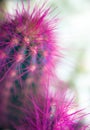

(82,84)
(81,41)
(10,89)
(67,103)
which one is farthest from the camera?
(81,41)

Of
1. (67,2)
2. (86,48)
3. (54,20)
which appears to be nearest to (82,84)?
(86,48)

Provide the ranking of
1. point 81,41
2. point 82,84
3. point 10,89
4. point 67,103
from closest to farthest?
point 67,103, point 10,89, point 82,84, point 81,41

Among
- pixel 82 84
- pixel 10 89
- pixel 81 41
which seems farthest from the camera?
pixel 81 41

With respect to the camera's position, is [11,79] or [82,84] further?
[82,84]

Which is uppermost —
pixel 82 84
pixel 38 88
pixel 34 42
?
pixel 34 42

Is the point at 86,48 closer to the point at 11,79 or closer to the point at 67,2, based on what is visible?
the point at 67,2

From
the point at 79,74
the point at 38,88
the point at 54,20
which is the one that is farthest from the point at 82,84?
the point at 54,20

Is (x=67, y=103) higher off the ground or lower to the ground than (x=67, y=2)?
lower

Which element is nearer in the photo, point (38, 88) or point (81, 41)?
point (38, 88)

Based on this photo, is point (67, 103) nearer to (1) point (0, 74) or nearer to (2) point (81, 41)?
(1) point (0, 74)
